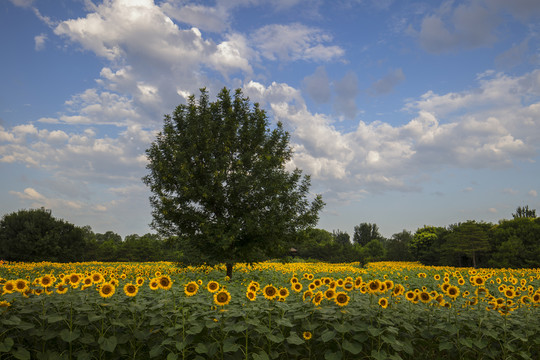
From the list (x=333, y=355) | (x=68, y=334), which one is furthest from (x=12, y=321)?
(x=333, y=355)

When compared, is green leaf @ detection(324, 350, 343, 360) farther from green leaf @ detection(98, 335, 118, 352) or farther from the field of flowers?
green leaf @ detection(98, 335, 118, 352)

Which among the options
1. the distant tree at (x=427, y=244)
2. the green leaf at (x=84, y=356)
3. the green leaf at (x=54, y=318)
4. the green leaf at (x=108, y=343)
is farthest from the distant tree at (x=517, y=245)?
the green leaf at (x=54, y=318)

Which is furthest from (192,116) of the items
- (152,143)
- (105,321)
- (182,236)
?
(105,321)

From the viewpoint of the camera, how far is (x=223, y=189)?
14734 millimetres

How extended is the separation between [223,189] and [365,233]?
74.3 metres

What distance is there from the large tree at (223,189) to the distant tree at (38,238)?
28.2 metres

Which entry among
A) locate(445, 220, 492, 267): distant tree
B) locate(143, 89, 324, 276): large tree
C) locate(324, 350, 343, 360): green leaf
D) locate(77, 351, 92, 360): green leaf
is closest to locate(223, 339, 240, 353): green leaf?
locate(324, 350, 343, 360): green leaf

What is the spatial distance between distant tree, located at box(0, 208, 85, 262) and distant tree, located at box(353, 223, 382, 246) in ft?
Result: 204

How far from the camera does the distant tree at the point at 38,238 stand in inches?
1407

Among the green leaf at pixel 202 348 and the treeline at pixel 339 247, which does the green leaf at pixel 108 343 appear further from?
the treeline at pixel 339 247

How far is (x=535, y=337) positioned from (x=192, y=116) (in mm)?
14153

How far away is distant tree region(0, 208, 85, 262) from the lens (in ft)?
117

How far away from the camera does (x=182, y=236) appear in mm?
15805

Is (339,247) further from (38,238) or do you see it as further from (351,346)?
(351,346)
